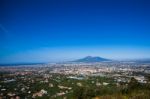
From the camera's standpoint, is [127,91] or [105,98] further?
[127,91]

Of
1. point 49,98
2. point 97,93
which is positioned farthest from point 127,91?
point 49,98

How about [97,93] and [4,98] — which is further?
[4,98]

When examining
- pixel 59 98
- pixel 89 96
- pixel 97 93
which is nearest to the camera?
pixel 89 96

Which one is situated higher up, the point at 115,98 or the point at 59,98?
the point at 115,98

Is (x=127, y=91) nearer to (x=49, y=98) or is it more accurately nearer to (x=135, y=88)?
(x=135, y=88)

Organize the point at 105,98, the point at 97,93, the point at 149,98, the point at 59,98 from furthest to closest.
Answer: the point at 59,98 < the point at 97,93 < the point at 105,98 < the point at 149,98

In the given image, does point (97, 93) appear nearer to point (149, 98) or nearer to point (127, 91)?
point (127, 91)

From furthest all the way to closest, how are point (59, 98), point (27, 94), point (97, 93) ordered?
1. point (27, 94)
2. point (59, 98)
3. point (97, 93)

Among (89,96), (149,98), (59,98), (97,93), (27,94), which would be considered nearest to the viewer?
(149,98)

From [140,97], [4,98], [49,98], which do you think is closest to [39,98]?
[49,98]
